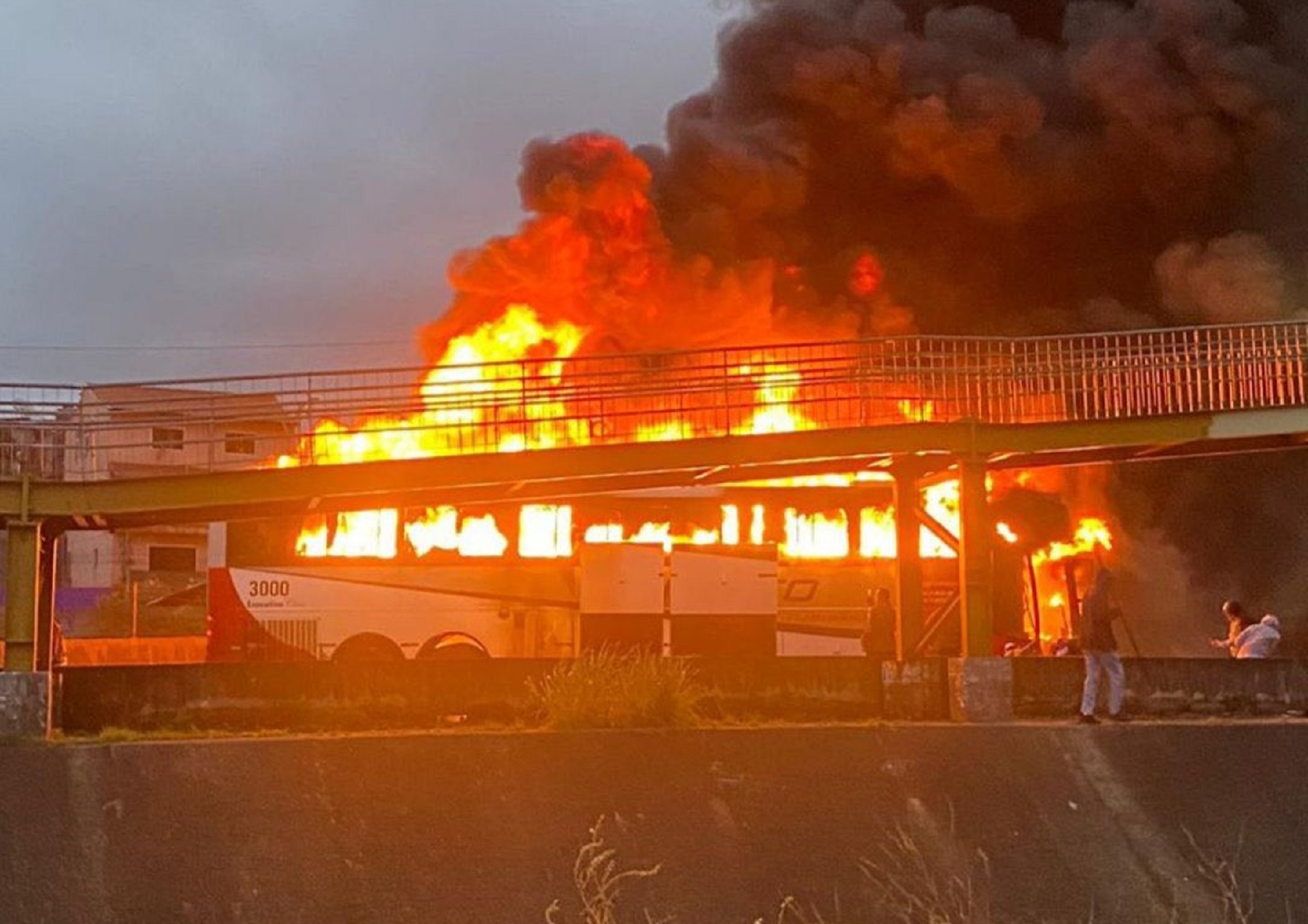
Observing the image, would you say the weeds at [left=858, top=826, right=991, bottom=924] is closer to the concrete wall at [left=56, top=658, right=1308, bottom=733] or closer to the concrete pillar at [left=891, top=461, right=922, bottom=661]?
the concrete wall at [left=56, top=658, right=1308, bottom=733]

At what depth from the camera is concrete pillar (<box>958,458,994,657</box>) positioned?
1623cm

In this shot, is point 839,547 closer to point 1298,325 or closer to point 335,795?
point 1298,325

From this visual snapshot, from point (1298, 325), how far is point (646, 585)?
28.8ft

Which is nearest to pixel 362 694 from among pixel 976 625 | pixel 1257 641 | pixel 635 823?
pixel 635 823

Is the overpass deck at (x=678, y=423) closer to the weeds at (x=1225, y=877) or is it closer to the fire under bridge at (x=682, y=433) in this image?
the fire under bridge at (x=682, y=433)

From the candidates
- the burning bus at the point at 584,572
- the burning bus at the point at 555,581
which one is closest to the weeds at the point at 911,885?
the burning bus at the point at 584,572

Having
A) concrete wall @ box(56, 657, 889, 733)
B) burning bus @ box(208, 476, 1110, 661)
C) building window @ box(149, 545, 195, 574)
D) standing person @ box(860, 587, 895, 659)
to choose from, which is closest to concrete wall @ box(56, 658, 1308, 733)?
concrete wall @ box(56, 657, 889, 733)

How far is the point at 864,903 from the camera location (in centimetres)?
1203

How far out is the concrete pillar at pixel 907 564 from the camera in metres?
16.7

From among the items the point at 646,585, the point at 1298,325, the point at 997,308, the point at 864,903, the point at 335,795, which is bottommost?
the point at 864,903

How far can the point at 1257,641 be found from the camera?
18.1m

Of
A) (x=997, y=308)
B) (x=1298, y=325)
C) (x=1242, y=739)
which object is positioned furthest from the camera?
(x=997, y=308)

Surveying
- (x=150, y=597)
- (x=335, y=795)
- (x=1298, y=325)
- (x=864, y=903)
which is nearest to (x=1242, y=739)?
(x=864, y=903)

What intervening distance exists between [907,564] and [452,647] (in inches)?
270
